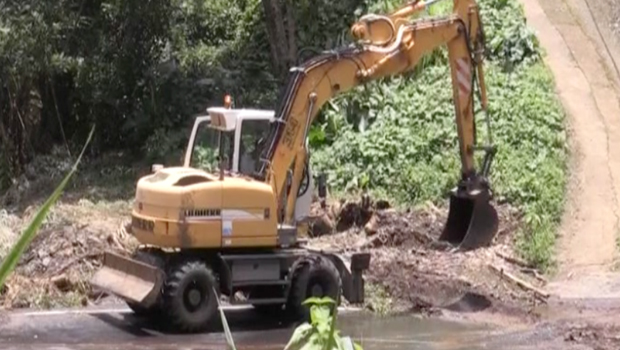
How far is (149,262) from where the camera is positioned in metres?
14.2

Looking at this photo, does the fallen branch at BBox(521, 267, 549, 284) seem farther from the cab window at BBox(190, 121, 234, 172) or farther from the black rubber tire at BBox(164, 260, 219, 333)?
the black rubber tire at BBox(164, 260, 219, 333)

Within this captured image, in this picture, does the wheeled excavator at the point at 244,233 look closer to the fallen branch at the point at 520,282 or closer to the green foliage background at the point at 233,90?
the fallen branch at the point at 520,282

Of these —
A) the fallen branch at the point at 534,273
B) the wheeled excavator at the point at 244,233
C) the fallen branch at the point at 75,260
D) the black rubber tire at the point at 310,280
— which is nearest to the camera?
the wheeled excavator at the point at 244,233

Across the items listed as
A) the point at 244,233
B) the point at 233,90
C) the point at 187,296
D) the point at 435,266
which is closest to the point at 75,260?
the point at 187,296

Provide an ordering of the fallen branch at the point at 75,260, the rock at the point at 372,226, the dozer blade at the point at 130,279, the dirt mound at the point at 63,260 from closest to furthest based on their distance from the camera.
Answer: the dozer blade at the point at 130,279 < the dirt mound at the point at 63,260 < the fallen branch at the point at 75,260 < the rock at the point at 372,226

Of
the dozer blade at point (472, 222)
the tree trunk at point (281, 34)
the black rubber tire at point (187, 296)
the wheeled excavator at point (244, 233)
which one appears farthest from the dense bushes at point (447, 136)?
the black rubber tire at point (187, 296)

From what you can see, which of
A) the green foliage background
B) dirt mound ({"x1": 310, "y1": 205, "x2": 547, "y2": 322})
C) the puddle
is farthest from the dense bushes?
the puddle

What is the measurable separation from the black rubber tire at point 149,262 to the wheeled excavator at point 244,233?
0.05 ft

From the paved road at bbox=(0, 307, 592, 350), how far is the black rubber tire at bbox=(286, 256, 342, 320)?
0.31 metres

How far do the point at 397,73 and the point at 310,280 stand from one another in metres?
3.38

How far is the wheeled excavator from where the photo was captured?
544 inches

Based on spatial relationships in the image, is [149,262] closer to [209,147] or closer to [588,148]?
[209,147]

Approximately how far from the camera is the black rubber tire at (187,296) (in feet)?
45.0

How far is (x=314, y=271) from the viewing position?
14.4m
